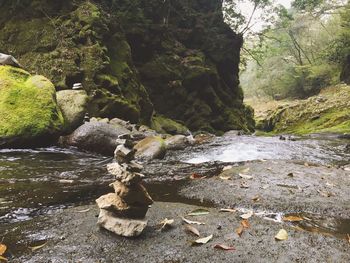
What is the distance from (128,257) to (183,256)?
1.39 feet

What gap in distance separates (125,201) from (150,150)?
16.1ft

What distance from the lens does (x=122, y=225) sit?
3020 millimetres

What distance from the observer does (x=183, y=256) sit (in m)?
2.71

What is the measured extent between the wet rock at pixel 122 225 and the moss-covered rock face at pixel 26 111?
515cm

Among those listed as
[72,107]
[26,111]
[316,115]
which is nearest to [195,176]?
[26,111]

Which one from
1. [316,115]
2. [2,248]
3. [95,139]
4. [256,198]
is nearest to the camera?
[2,248]

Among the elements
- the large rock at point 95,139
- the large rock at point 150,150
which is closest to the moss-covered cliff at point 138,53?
the large rock at point 95,139

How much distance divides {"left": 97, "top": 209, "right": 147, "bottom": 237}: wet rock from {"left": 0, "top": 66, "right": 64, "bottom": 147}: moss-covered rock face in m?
5.15

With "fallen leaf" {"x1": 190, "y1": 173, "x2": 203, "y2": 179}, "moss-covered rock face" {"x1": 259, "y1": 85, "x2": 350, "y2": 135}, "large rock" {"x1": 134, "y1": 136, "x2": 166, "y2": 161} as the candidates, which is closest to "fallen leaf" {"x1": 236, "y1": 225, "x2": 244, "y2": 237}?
"fallen leaf" {"x1": 190, "y1": 173, "x2": 203, "y2": 179}

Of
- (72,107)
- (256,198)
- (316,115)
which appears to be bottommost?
(316,115)

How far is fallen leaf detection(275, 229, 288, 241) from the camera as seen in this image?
121 inches

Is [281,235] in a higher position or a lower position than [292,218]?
higher

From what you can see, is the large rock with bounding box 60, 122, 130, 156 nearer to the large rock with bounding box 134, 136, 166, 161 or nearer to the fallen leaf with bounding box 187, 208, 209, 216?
the large rock with bounding box 134, 136, 166, 161

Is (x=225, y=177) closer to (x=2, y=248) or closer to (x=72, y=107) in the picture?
(x=2, y=248)
